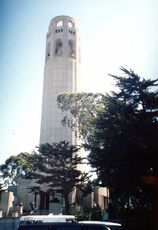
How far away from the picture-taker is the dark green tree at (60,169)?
25250 millimetres

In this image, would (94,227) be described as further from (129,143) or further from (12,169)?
(12,169)

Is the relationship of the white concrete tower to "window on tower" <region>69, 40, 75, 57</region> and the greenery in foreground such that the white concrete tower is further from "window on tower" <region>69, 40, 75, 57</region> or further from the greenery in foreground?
the greenery in foreground

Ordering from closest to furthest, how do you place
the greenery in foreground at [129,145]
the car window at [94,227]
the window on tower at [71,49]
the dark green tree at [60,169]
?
1. the car window at [94,227]
2. the greenery in foreground at [129,145]
3. the dark green tree at [60,169]
4. the window on tower at [71,49]

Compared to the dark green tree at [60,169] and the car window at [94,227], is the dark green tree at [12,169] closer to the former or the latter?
the dark green tree at [60,169]

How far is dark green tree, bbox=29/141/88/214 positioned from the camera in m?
25.2

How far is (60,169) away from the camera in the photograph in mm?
26203

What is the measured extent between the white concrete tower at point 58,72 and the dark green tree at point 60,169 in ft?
53.9

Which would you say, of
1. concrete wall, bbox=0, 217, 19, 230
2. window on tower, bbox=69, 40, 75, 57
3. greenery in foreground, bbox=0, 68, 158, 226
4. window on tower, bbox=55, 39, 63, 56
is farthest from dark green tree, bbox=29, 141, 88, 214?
window on tower, bbox=55, 39, 63, 56

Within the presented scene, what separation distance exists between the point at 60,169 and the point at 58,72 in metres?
27.6

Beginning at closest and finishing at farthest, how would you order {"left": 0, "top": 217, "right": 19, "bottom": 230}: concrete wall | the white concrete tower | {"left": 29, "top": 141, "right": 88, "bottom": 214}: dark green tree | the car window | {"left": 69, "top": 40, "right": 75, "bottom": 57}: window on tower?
the car window < {"left": 0, "top": 217, "right": 19, "bottom": 230}: concrete wall < {"left": 29, "top": 141, "right": 88, "bottom": 214}: dark green tree < the white concrete tower < {"left": 69, "top": 40, "right": 75, "bottom": 57}: window on tower

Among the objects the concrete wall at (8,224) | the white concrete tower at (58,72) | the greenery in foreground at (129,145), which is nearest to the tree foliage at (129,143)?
the greenery in foreground at (129,145)

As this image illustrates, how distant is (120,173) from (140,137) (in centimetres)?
195

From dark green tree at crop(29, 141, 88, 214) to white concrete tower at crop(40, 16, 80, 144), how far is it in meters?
16.4

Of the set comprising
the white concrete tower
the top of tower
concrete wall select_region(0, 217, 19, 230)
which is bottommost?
concrete wall select_region(0, 217, 19, 230)
